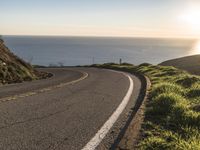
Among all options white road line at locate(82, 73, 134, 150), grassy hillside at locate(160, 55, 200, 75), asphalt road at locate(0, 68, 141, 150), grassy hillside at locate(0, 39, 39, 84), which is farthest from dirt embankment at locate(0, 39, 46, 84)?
grassy hillside at locate(160, 55, 200, 75)

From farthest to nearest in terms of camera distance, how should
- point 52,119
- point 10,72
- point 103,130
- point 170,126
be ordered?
point 10,72 → point 52,119 → point 170,126 → point 103,130

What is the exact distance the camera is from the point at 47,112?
28.1ft

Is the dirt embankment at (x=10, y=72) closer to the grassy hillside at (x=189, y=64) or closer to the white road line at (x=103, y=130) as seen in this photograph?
the white road line at (x=103, y=130)

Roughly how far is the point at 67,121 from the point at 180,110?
2587 millimetres

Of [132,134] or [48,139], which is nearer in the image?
[48,139]

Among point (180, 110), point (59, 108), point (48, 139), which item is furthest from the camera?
point (59, 108)

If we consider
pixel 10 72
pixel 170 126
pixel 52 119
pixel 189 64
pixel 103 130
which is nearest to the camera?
pixel 103 130

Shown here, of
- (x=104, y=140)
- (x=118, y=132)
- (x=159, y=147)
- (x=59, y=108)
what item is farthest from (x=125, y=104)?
(x=159, y=147)

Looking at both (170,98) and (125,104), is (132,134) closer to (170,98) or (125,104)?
(170,98)

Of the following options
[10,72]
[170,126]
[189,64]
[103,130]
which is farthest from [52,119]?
[189,64]

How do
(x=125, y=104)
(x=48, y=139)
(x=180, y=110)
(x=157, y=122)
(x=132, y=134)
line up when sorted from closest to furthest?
(x=48, y=139) < (x=132, y=134) < (x=157, y=122) < (x=180, y=110) < (x=125, y=104)

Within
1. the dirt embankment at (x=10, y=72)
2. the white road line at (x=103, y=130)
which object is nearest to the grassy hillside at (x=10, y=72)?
the dirt embankment at (x=10, y=72)

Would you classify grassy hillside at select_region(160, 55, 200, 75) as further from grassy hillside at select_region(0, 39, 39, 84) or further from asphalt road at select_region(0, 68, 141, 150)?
asphalt road at select_region(0, 68, 141, 150)

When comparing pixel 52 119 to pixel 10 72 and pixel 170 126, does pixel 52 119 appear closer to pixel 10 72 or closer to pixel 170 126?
pixel 170 126
